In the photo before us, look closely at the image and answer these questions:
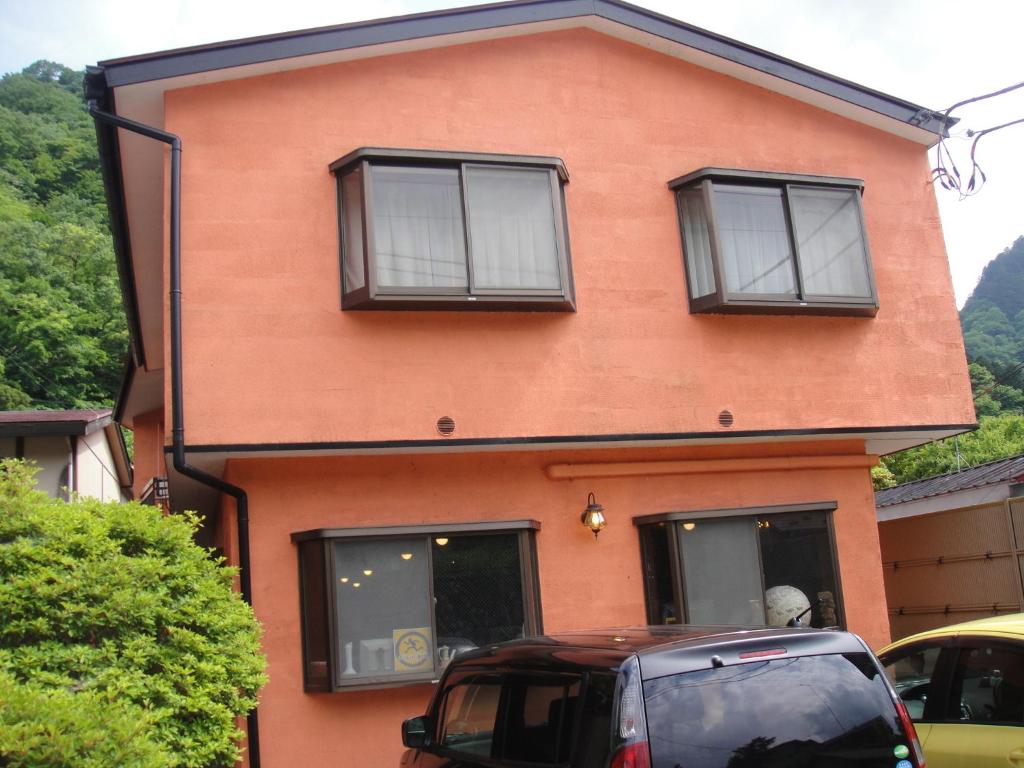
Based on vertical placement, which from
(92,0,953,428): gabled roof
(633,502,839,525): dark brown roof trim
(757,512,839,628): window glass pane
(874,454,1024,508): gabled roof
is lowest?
(757,512,839,628): window glass pane

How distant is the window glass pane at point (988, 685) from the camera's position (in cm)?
605

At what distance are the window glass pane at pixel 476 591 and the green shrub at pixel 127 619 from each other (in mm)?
2740

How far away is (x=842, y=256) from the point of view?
1184 cm

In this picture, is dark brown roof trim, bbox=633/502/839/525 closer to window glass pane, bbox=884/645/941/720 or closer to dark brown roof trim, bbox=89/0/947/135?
window glass pane, bbox=884/645/941/720

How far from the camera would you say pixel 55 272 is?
42.7m

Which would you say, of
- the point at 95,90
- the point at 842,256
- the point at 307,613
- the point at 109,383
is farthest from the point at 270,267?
the point at 109,383

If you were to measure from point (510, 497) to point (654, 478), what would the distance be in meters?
1.65

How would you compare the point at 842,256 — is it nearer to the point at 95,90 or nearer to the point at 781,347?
the point at 781,347

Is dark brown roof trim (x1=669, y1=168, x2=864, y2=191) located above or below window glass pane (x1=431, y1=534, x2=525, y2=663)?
above

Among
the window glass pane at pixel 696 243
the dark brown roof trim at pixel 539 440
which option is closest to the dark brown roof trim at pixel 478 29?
the window glass pane at pixel 696 243

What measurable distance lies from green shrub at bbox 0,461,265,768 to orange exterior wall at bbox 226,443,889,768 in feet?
7.17

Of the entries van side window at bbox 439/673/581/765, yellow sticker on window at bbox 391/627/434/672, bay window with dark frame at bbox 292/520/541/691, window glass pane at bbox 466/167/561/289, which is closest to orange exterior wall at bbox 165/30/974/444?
window glass pane at bbox 466/167/561/289

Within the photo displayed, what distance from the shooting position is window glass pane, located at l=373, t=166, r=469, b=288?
10.0m

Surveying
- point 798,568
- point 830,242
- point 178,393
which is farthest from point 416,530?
point 830,242
